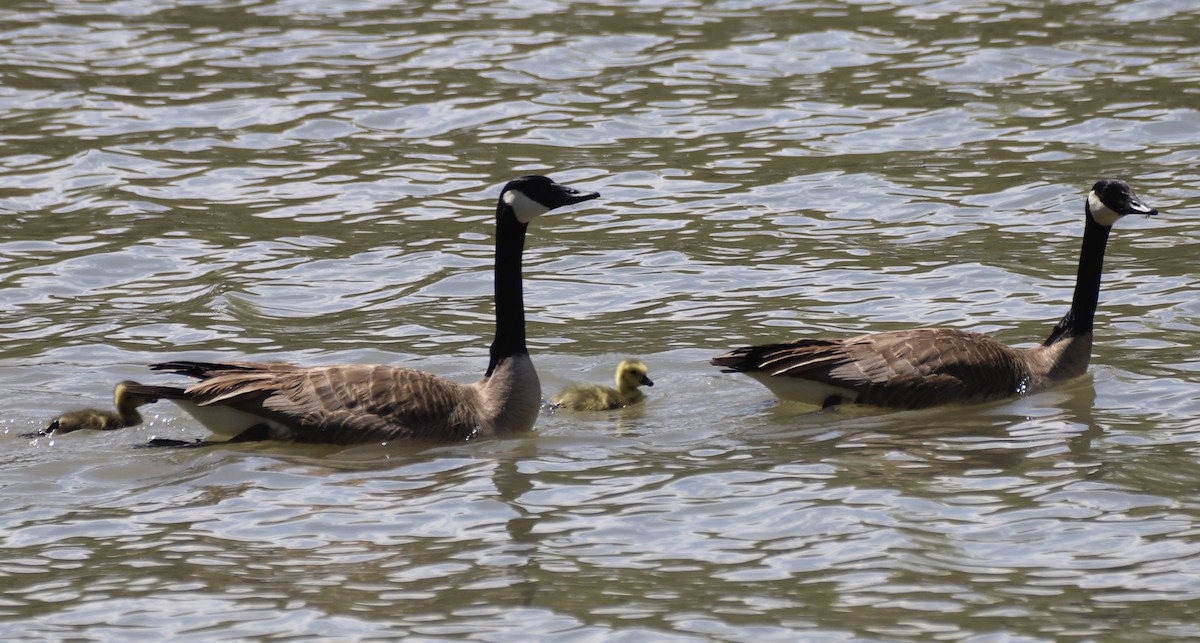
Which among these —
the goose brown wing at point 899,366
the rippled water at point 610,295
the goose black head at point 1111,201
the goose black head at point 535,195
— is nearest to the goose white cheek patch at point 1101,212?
the goose black head at point 1111,201

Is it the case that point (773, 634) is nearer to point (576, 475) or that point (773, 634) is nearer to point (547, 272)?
point (576, 475)

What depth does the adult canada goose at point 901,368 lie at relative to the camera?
11352 millimetres

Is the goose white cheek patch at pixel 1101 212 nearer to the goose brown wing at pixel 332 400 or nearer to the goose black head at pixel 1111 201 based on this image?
the goose black head at pixel 1111 201

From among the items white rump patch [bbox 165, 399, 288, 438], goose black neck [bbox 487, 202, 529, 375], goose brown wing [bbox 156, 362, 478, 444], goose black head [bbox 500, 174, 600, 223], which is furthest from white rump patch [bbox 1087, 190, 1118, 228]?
white rump patch [bbox 165, 399, 288, 438]

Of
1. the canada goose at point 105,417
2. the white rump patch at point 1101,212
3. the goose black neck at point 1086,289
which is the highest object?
the white rump patch at point 1101,212

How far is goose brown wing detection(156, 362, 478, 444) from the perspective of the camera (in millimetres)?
10602

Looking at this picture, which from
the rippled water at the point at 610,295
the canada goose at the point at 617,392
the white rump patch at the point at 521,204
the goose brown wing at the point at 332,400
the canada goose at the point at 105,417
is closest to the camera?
the rippled water at the point at 610,295

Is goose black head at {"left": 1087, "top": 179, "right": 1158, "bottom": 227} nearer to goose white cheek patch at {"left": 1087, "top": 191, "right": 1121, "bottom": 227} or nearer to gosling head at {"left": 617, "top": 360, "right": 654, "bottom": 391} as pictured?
goose white cheek patch at {"left": 1087, "top": 191, "right": 1121, "bottom": 227}

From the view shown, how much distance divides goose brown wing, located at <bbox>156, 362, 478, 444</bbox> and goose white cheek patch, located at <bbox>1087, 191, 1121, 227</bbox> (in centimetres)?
495

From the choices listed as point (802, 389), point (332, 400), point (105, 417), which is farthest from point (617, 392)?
point (105, 417)

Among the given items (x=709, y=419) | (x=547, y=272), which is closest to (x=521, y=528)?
(x=709, y=419)

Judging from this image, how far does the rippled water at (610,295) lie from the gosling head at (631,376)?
23 cm

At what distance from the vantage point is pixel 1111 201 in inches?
482

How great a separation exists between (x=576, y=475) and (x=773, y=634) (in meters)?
2.71
